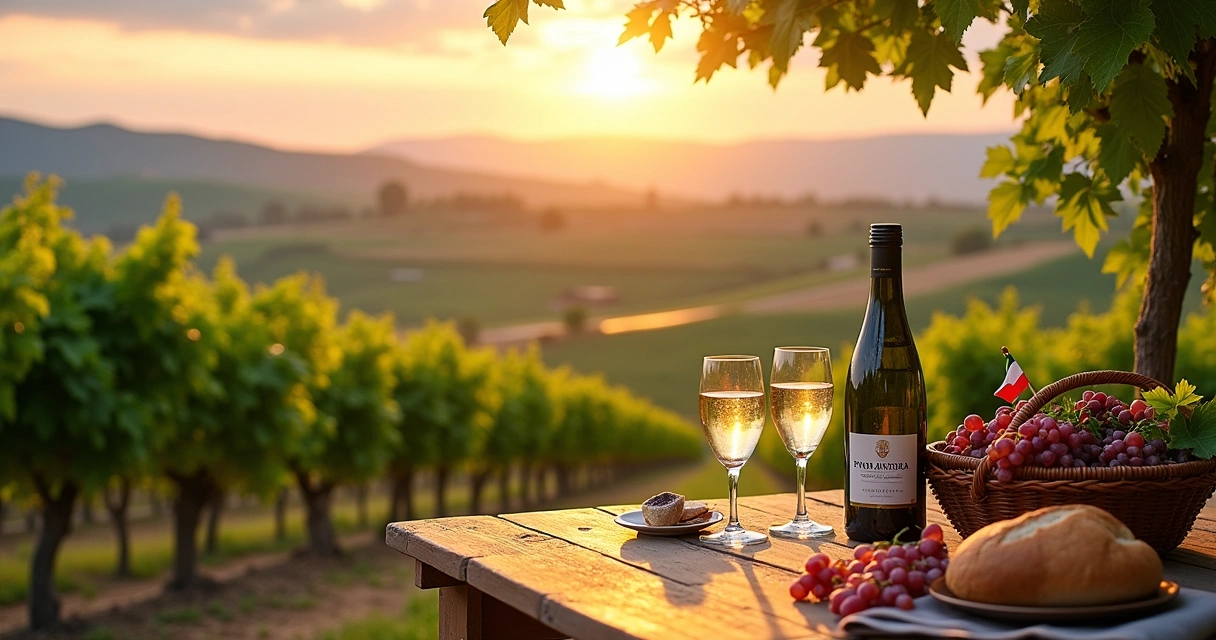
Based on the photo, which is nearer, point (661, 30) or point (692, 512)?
point (692, 512)

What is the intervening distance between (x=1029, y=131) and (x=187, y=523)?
12.8 metres

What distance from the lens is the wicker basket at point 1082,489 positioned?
85.7 inches

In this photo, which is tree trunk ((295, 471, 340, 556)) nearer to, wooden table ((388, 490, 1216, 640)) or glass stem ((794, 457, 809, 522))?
wooden table ((388, 490, 1216, 640))

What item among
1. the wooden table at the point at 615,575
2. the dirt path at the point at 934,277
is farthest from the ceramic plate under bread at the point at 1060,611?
the dirt path at the point at 934,277

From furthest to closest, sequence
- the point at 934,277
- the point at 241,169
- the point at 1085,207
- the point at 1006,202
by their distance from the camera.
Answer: the point at 241,169, the point at 934,277, the point at 1006,202, the point at 1085,207

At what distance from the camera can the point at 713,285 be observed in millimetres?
109938

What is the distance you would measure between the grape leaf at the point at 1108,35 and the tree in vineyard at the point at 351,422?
15947 millimetres

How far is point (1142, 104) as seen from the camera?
289 centimetres

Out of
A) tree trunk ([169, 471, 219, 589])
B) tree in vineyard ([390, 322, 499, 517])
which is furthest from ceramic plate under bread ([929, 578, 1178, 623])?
tree in vineyard ([390, 322, 499, 517])

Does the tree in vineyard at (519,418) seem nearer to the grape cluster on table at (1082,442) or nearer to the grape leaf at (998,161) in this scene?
the grape leaf at (998,161)

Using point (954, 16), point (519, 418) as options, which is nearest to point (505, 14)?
point (954, 16)

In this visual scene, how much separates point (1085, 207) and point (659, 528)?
6.60 feet

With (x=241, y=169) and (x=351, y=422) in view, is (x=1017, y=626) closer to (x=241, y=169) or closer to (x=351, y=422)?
(x=351, y=422)

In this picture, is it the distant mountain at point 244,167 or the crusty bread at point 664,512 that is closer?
the crusty bread at point 664,512
